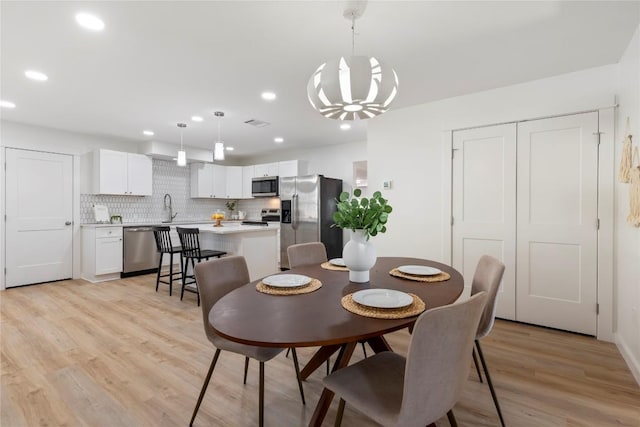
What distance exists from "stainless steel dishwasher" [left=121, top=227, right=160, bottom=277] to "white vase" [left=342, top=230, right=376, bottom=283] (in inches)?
177

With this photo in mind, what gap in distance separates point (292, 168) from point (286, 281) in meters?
4.65

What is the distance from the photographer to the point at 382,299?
139cm

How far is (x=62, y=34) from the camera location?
2.18 meters

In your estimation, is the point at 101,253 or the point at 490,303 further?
the point at 101,253

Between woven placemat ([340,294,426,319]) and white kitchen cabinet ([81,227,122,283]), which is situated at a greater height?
woven placemat ([340,294,426,319])

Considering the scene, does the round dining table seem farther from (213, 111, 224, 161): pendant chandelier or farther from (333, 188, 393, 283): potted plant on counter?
(213, 111, 224, 161): pendant chandelier

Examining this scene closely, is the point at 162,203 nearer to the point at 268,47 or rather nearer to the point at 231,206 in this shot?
the point at 231,206

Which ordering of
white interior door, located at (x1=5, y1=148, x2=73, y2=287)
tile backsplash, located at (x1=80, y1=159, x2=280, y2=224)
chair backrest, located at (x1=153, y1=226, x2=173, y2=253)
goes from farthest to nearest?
tile backsplash, located at (x1=80, y1=159, x2=280, y2=224) → white interior door, located at (x1=5, y1=148, x2=73, y2=287) → chair backrest, located at (x1=153, y1=226, x2=173, y2=253)

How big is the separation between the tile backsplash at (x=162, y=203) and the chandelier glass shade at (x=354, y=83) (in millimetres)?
5175

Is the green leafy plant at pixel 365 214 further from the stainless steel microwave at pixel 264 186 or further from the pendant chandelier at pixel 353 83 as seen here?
the stainless steel microwave at pixel 264 186

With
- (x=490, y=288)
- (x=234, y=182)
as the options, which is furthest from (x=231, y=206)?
(x=490, y=288)

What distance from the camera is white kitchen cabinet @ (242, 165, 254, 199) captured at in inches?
272

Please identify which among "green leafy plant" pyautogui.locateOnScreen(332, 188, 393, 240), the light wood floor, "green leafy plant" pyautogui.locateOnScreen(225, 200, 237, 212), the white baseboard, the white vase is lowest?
the light wood floor

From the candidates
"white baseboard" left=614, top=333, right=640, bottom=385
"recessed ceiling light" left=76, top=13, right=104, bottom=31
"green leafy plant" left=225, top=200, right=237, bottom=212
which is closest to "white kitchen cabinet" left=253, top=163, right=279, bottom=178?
"green leafy plant" left=225, top=200, right=237, bottom=212
